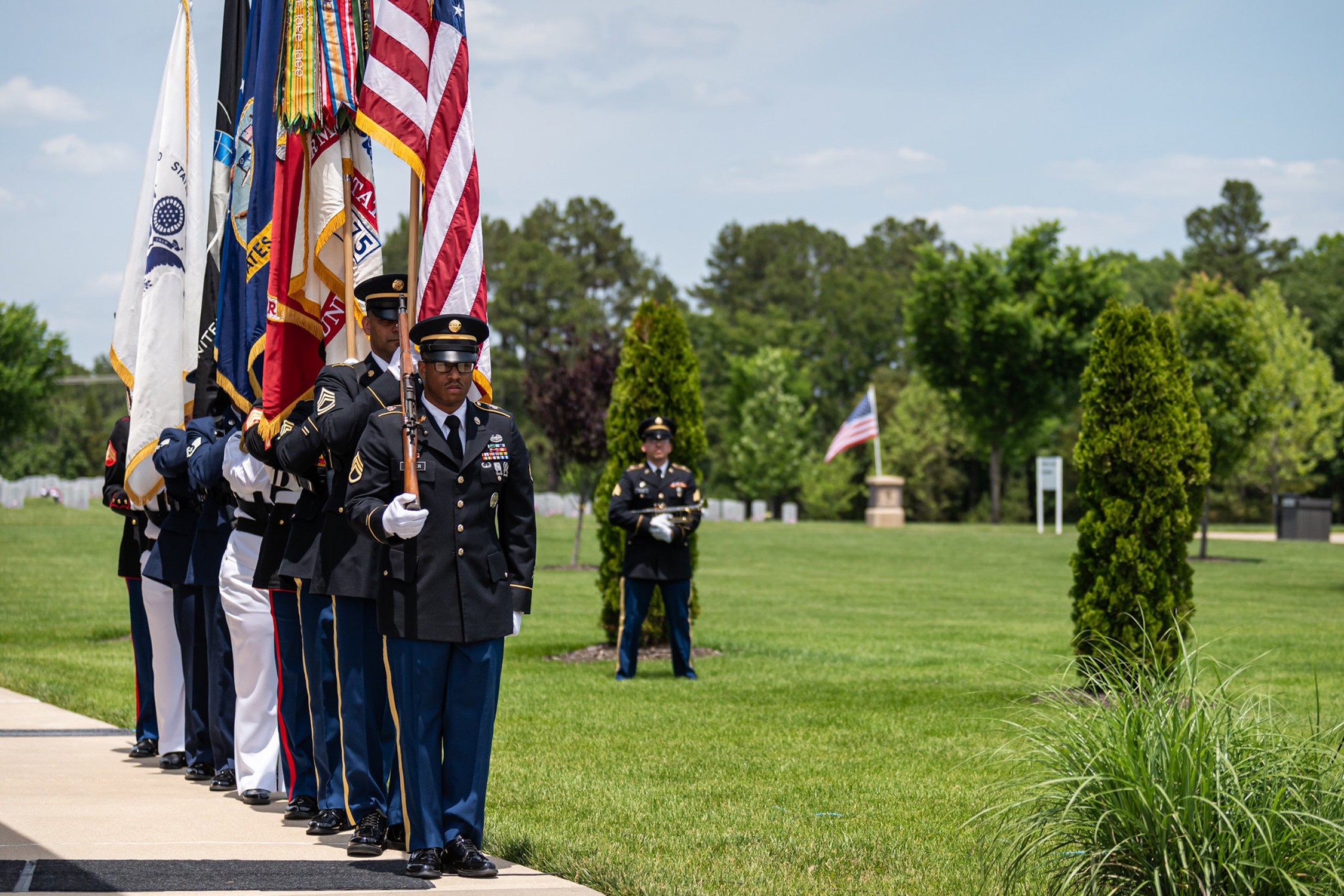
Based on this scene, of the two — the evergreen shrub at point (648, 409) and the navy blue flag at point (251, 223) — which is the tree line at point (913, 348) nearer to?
the evergreen shrub at point (648, 409)

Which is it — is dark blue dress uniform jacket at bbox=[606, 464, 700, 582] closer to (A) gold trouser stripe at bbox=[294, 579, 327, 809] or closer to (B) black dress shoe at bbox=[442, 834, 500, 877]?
(A) gold trouser stripe at bbox=[294, 579, 327, 809]

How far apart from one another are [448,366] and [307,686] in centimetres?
204

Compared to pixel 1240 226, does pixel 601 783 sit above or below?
below

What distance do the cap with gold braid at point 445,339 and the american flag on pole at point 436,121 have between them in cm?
93

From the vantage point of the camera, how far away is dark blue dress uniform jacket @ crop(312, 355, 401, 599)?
6090 mm

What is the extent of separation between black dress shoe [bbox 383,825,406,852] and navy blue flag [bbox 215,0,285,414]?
2629 millimetres

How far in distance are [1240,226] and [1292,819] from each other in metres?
92.4

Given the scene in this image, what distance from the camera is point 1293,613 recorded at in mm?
20078

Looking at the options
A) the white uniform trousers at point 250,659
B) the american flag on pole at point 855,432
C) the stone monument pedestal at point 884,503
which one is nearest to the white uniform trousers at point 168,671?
the white uniform trousers at point 250,659

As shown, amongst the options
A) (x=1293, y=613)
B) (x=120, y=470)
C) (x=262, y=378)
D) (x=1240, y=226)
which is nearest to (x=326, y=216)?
(x=262, y=378)

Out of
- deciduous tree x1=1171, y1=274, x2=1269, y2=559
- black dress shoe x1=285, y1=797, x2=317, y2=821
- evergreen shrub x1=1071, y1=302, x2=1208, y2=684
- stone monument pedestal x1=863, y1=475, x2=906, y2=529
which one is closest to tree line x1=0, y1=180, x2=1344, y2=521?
deciduous tree x1=1171, y1=274, x2=1269, y2=559

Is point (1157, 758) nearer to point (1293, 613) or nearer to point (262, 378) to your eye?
point (262, 378)

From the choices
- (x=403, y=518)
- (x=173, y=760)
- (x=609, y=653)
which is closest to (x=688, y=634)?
(x=609, y=653)

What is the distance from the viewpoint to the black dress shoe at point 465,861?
18.4 feet
